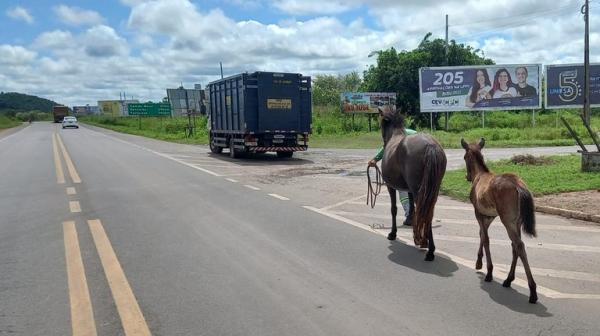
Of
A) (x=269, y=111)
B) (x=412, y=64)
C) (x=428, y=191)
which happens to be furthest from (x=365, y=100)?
(x=428, y=191)

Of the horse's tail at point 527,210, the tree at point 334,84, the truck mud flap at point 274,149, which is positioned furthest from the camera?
the tree at point 334,84

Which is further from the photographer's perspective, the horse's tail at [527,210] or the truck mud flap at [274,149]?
the truck mud flap at [274,149]

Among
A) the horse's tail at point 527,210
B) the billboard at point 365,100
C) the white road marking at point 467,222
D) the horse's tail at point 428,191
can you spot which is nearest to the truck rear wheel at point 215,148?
the billboard at point 365,100

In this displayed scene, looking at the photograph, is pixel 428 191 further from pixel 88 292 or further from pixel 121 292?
pixel 88 292

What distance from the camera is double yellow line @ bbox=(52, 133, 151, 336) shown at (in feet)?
13.6

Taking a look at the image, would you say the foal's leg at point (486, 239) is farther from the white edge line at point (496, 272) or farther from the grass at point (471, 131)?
the grass at point (471, 131)

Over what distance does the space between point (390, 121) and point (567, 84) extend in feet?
93.9

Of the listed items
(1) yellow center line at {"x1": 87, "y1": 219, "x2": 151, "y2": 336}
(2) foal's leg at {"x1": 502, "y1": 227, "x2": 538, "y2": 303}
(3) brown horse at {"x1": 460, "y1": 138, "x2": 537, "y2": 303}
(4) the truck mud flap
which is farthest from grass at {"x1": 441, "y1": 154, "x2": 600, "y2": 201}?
(4) the truck mud flap

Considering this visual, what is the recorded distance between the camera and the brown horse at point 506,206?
4.52m

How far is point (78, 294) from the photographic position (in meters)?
4.90

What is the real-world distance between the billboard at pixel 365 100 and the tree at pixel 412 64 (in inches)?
70.2

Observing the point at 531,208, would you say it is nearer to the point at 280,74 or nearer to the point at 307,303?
the point at 307,303

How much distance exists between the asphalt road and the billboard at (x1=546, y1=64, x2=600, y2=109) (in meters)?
25.6

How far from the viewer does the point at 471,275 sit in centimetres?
532
